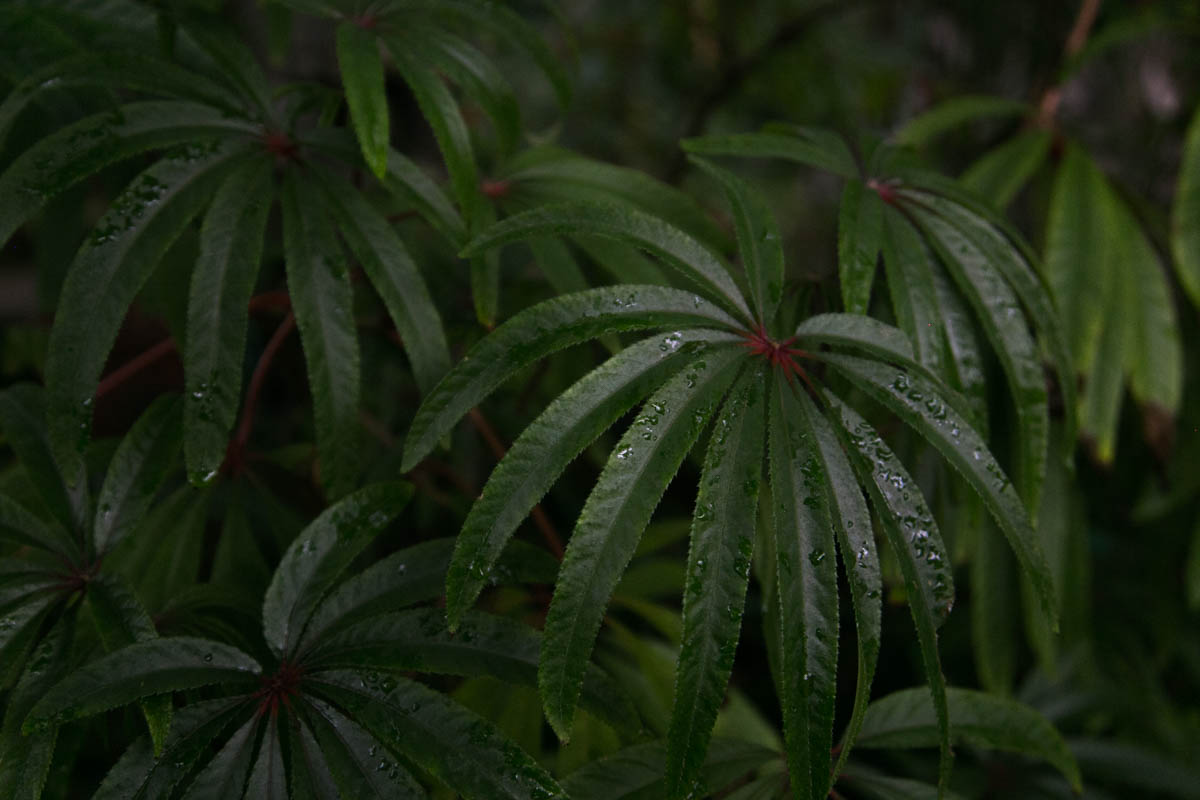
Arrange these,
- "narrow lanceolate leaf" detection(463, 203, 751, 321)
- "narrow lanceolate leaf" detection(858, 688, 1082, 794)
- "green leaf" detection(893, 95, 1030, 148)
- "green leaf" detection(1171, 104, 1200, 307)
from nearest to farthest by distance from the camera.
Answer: "narrow lanceolate leaf" detection(463, 203, 751, 321)
"narrow lanceolate leaf" detection(858, 688, 1082, 794)
"green leaf" detection(1171, 104, 1200, 307)
"green leaf" detection(893, 95, 1030, 148)

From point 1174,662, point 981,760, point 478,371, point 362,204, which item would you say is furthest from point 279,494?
point 1174,662

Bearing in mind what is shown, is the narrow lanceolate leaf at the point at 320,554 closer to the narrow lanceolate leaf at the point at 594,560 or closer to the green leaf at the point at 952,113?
the narrow lanceolate leaf at the point at 594,560

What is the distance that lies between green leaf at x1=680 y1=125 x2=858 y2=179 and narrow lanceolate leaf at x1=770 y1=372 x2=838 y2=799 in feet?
0.96

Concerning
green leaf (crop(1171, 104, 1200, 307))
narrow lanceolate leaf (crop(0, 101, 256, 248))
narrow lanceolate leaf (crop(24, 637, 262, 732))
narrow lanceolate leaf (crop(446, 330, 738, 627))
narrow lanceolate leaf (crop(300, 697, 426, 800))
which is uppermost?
green leaf (crop(1171, 104, 1200, 307))

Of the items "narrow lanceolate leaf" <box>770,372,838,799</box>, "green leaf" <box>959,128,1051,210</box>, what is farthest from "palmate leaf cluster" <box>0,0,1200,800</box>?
"green leaf" <box>959,128,1051,210</box>

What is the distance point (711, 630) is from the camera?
1.65 feet

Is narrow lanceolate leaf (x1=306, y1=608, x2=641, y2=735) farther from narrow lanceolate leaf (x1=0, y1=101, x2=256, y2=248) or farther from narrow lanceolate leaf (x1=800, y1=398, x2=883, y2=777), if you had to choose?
narrow lanceolate leaf (x1=0, y1=101, x2=256, y2=248)

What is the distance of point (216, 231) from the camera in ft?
2.17

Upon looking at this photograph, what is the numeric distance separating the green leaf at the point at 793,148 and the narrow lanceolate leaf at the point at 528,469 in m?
0.27

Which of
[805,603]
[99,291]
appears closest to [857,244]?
[805,603]

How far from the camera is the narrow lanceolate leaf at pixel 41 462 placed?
0.67 m

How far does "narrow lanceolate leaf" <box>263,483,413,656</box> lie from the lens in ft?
2.01

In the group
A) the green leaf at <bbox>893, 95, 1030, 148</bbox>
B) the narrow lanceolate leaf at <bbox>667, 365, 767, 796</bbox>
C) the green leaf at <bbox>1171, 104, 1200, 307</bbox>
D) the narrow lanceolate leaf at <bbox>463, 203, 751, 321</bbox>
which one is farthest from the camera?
the green leaf at <bbox>893, 95, 1030, 148</bbox>

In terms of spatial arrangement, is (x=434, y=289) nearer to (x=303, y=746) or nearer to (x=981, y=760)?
(x=303, y=746)
